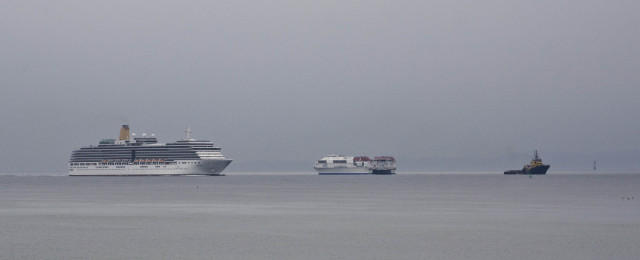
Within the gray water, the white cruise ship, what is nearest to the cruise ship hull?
the white cruise ship

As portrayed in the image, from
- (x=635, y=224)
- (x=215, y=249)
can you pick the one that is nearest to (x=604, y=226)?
(x=635, y=224)

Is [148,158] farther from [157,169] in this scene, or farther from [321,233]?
[321,233]

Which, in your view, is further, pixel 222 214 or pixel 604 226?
pixel 222 214

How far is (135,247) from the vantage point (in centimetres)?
3150

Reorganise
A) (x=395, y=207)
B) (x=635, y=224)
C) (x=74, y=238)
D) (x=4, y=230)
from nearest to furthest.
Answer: (x=74, y=238)
(x=4, y=230)
(x=635, y=224)
(x=395, y=207)

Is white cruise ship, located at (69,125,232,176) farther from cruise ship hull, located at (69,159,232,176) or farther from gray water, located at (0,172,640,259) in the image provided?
gray water, located at (0,172,640,259)

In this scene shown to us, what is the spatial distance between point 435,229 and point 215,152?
15706cm

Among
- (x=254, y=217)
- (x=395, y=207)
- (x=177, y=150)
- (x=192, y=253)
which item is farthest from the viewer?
(x=177, y=150)

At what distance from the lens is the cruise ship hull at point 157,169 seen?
18588 centimetres

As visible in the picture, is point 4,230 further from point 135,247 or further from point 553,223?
point 553,223

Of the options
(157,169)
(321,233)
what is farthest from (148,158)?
(321,233)

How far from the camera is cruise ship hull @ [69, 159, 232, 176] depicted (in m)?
186

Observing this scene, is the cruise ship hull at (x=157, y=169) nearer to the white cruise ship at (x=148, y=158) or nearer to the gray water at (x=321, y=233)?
the white cruise ship at (x=148, y=158)

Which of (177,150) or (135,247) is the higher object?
(177,150)
